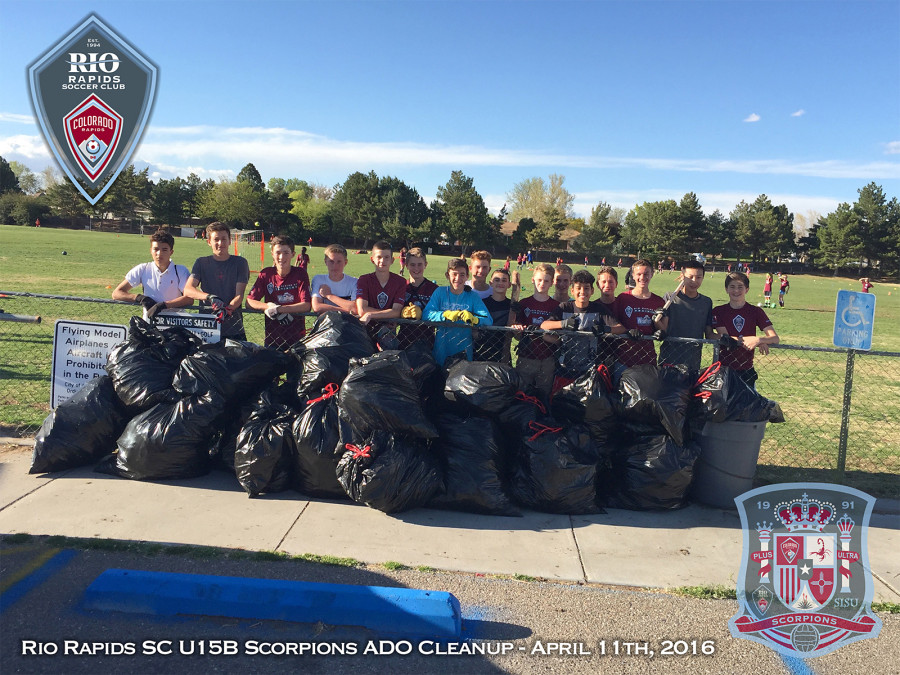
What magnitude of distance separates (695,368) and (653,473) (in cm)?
105

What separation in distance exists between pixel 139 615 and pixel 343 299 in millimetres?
2810

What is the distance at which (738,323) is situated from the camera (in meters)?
4.90

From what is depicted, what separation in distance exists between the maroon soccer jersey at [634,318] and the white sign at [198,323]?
10.6 ft

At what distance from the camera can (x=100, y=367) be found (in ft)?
16.3

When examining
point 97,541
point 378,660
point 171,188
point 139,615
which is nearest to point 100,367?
point 97,541

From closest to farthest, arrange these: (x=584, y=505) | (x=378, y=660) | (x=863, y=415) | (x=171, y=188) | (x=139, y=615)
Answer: (x=378, y=660) → (x=139, y=615) → (x=584, y=505) → (x=863, y=415) → (x=171, y=188)

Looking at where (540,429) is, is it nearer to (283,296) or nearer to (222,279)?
(283,296)

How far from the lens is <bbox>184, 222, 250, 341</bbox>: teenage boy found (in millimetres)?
4992

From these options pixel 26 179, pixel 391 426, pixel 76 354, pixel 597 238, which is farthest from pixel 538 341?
pixel 26 179

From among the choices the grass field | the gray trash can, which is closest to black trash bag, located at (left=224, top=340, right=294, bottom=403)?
the grass field

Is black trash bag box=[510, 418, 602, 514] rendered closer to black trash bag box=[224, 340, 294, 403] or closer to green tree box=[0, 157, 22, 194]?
black trash bag box=[224, 340, 294, 403]

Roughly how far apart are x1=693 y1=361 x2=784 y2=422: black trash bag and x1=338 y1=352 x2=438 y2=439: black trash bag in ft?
6.29

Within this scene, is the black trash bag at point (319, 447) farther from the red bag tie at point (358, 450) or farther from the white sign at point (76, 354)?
the white sign at point (76, 354)

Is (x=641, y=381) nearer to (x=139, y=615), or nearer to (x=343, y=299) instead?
(x=343, y=299)
